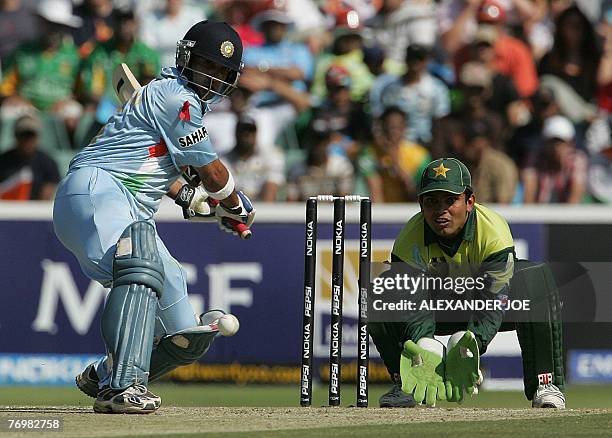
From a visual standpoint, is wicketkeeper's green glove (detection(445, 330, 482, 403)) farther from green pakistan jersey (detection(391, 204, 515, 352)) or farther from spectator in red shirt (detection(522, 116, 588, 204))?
spectator in red shirt (detection(522, 116, 588, 204))

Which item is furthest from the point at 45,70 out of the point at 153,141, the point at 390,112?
the point at 153,141

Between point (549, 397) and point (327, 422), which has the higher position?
point (549, 397)

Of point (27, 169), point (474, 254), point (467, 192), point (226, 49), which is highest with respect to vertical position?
point (27, 169)

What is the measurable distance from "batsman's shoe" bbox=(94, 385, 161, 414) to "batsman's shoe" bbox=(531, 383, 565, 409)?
2.14 m

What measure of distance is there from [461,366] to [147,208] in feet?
6.08

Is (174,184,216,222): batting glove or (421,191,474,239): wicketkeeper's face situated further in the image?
(421,191,474,239): wicketkeeper's face

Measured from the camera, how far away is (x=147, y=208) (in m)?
6.60

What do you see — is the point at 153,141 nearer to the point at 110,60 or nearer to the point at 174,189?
the point at 174,189

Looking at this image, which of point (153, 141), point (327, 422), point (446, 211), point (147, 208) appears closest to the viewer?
point (327, 422)

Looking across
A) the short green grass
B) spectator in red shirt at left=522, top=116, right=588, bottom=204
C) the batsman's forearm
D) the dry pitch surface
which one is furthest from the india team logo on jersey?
spectator in red shirt at left=522, top=116, right=588, bottom=204

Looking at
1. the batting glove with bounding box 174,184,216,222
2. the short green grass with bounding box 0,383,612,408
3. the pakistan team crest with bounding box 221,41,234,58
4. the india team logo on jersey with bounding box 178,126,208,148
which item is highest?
the pakistan team crest with bounding box 221,41,234,58

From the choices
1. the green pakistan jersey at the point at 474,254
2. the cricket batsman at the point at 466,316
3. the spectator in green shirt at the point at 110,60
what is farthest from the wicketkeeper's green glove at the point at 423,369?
the spectator in green shirt at the point at 110,60

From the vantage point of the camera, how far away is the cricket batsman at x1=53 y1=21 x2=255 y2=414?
6172 mm

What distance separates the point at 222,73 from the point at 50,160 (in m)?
5.29
